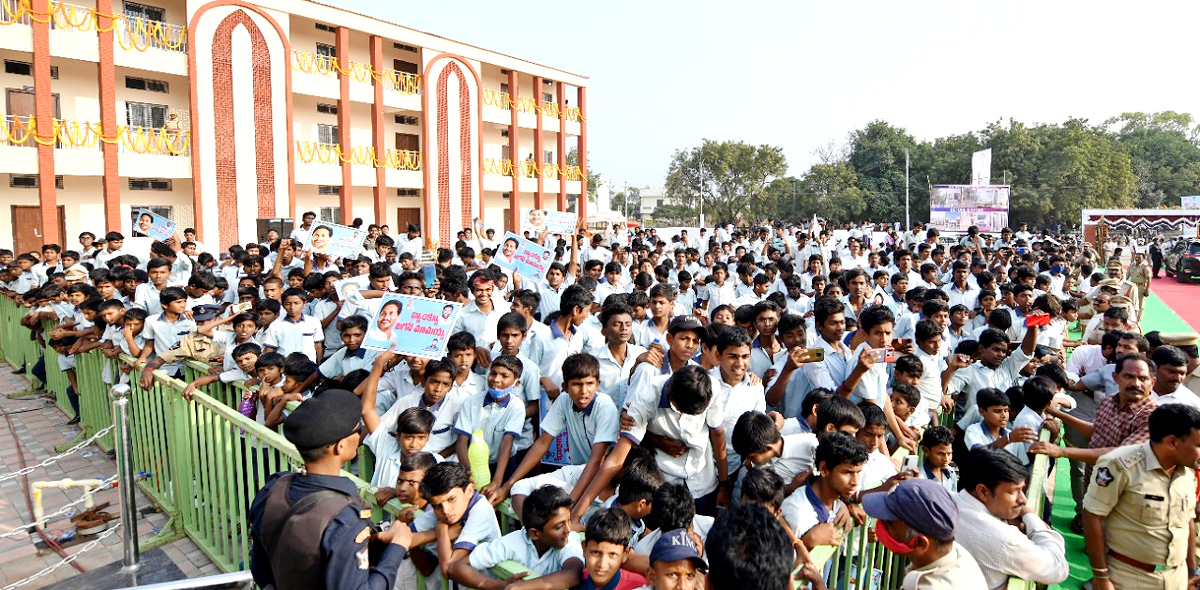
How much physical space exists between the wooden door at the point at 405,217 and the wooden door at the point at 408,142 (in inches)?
88.7

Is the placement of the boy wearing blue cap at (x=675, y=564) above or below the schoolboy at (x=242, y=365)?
below

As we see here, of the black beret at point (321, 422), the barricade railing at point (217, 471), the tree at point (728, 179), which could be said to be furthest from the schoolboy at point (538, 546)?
the tree at point (728, 179)

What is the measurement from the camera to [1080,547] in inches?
→ 212

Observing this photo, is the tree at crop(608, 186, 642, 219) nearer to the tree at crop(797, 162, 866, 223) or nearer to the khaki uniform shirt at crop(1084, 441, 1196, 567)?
the tree at crop(797, 162, 866, 223)

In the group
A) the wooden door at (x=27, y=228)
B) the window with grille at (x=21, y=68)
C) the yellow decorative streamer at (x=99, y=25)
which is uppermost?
the yellow decorative streamer at (x=99, y=25)

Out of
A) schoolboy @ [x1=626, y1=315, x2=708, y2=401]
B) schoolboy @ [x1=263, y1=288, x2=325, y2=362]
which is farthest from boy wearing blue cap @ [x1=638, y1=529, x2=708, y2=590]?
schoolboy @ [x1=263, y1=288, x2=325, y2=362]

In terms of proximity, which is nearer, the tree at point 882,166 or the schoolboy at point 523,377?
the schoolboy at point 523,377

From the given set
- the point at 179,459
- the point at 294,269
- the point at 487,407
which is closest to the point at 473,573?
the point at 487,407

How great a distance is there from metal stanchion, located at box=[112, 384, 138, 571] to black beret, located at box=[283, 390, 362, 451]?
2.64 m

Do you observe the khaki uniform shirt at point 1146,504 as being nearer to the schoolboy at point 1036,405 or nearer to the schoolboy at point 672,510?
the schoolboy at point 1036,405

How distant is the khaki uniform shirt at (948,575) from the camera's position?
8.36ft

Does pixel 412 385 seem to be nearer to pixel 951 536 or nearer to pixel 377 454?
pixel 377 454

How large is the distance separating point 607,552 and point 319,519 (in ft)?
3.26

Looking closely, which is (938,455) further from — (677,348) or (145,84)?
(145,84)
